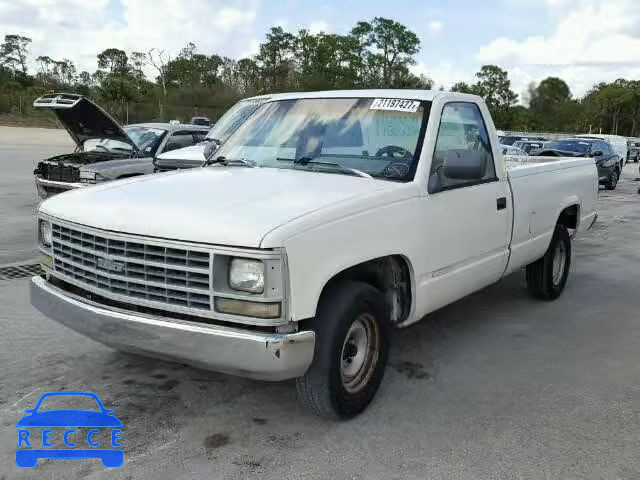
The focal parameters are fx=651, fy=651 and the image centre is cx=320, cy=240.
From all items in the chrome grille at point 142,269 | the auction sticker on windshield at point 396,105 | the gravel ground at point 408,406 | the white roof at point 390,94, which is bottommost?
the gravel ground at point 408,406

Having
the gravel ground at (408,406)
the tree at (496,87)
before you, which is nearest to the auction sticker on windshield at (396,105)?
the gravel ground at (408,406)

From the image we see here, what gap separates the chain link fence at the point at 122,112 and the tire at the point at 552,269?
4271 centimetres

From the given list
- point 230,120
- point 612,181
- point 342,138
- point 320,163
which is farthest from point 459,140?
point 612,181

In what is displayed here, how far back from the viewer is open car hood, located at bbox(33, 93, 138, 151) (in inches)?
373

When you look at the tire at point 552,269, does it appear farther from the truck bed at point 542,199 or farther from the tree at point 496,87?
the tree at point 496,87

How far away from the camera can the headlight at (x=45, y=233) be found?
390 cm

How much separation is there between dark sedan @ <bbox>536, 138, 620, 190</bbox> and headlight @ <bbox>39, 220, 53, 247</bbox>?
60.2 ft

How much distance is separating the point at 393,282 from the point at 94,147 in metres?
8.79

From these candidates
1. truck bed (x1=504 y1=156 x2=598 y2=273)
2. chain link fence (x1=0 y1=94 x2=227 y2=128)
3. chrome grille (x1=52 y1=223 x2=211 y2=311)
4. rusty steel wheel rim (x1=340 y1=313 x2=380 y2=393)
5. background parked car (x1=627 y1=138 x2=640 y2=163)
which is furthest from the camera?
chain link fence (x1=0 y1=94 x2=227 y2=128)

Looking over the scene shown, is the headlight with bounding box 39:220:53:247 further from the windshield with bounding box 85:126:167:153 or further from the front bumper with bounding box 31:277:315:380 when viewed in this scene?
the windshield with bounding box 85:126:167:153

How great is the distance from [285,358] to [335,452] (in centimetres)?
66

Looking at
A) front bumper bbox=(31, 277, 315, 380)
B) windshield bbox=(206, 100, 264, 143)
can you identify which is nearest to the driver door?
front bumper bbox=(31, 277, 315, 380)

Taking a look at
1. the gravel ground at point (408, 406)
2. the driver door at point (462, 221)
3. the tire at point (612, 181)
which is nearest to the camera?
the gravel ground at point (408, 406)

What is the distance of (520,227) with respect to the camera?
17.4 feet
